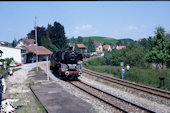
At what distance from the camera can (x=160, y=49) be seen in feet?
93.8

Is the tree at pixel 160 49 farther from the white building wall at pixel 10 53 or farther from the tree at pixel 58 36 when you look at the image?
the tree at pixel 58 36

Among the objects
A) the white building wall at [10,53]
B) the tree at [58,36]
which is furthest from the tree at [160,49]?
the tree at [58,36]

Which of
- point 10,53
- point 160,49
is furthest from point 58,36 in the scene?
point 160,49

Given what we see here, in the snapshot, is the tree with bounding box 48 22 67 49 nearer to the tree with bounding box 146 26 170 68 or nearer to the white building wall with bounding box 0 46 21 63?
the white building wall with bounding box 0 46 21 63

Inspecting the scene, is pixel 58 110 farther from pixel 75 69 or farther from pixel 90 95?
pixel 75 69

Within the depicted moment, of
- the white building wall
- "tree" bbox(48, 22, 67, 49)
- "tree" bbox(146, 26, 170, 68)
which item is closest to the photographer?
"tree" bbox(146, 26, 170, 68)

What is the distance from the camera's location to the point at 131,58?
33906mm

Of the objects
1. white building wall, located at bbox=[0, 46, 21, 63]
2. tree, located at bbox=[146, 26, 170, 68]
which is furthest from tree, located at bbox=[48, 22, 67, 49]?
tree, located at bbox=[146, 26, 170, 68]

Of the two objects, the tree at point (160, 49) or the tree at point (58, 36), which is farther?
the tree at point (58, 36)

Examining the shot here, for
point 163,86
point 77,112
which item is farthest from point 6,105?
point 163,86

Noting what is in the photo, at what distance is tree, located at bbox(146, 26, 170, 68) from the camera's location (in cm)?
2758

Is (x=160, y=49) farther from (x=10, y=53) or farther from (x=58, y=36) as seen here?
(x=58, y=36)

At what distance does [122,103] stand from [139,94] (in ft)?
10.5

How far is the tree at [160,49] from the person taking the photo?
27.6m
